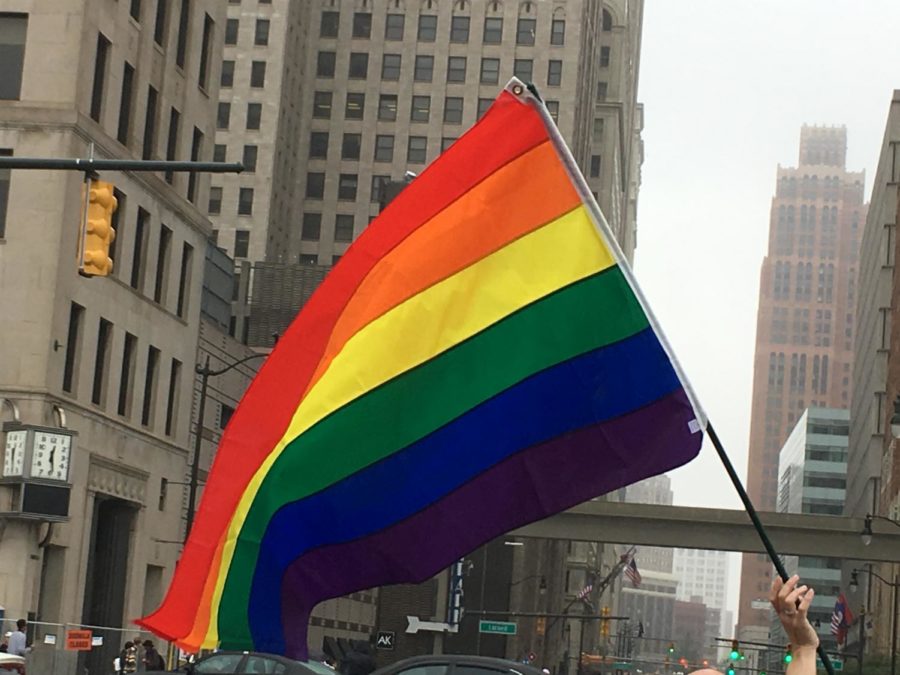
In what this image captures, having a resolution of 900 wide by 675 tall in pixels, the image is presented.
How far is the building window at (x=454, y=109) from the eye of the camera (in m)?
Result: 126

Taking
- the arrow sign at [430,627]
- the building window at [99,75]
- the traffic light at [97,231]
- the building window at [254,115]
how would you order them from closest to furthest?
the traffic light at [97,231]
the building window at [99,75]
the arrow sign at [430,627]
the building window at [254,115]

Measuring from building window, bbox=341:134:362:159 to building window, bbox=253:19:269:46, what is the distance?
9861mm

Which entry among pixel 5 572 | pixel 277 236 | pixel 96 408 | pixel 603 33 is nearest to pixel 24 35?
pixel 96 408

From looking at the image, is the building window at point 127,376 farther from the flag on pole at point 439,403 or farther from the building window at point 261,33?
the building window at point 261,33

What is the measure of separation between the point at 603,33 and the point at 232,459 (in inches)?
6526

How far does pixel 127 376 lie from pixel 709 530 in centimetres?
3317

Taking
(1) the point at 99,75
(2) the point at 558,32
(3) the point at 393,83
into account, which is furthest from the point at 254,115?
(1) the point at 99,75

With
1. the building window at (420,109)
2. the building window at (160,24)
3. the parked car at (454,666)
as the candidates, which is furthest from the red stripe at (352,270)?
the building window at (420,109)

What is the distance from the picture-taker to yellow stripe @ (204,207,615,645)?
338 inches

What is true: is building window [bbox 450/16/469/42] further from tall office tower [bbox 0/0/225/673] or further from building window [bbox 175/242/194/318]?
building window [bbox 175/242/194/318]

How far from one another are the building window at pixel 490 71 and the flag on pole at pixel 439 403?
118 m

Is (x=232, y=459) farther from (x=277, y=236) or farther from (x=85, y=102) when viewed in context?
(x=277, y=236)

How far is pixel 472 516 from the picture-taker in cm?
859

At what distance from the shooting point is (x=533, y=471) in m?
8.59
